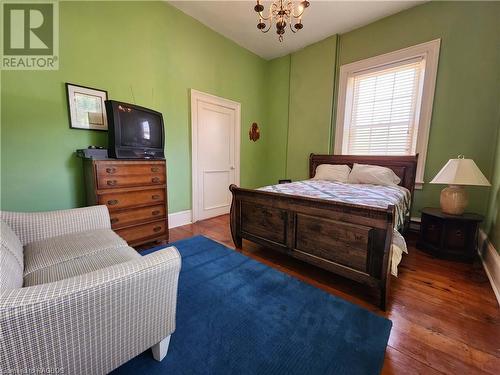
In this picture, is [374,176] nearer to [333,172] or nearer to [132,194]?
[333,172]

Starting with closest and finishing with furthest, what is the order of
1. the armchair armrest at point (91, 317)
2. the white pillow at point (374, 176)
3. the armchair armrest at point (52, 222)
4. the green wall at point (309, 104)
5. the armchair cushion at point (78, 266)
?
1. the armchair armrest at point (91, 317)
2. the armchair cushion at point (78, 266)
3. the armchair armrest at point (52, 222)
4. the white pillow at point (374, 176)
5. the green wall at point (309, 104)

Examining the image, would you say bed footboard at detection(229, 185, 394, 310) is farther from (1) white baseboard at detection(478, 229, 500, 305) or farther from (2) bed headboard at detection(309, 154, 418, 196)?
(2) bed headboard at detection(309, 154, 418, 196)

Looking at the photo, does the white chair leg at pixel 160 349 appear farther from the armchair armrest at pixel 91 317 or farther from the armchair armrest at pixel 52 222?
the armchair armrest at pixel 52 222

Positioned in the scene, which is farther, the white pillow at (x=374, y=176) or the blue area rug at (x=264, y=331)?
the white pillow at (x=374, y=176)

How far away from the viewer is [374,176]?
2.90 meters

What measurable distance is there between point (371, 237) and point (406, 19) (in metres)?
3.31

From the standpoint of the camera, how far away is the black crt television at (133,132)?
214 cm

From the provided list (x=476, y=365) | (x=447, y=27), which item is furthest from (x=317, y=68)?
(x=476, y=365)

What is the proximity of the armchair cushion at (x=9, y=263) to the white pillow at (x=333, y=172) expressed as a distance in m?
3.37

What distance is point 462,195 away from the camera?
89.5 inches

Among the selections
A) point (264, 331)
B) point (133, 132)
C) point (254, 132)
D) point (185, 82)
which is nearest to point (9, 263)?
point (264, 331)

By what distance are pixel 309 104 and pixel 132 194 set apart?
11.1ft

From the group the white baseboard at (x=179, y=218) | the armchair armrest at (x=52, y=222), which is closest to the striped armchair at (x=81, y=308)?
the armchair armrest at (x=52, y=222)

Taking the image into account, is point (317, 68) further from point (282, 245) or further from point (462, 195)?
point (282, 245)
